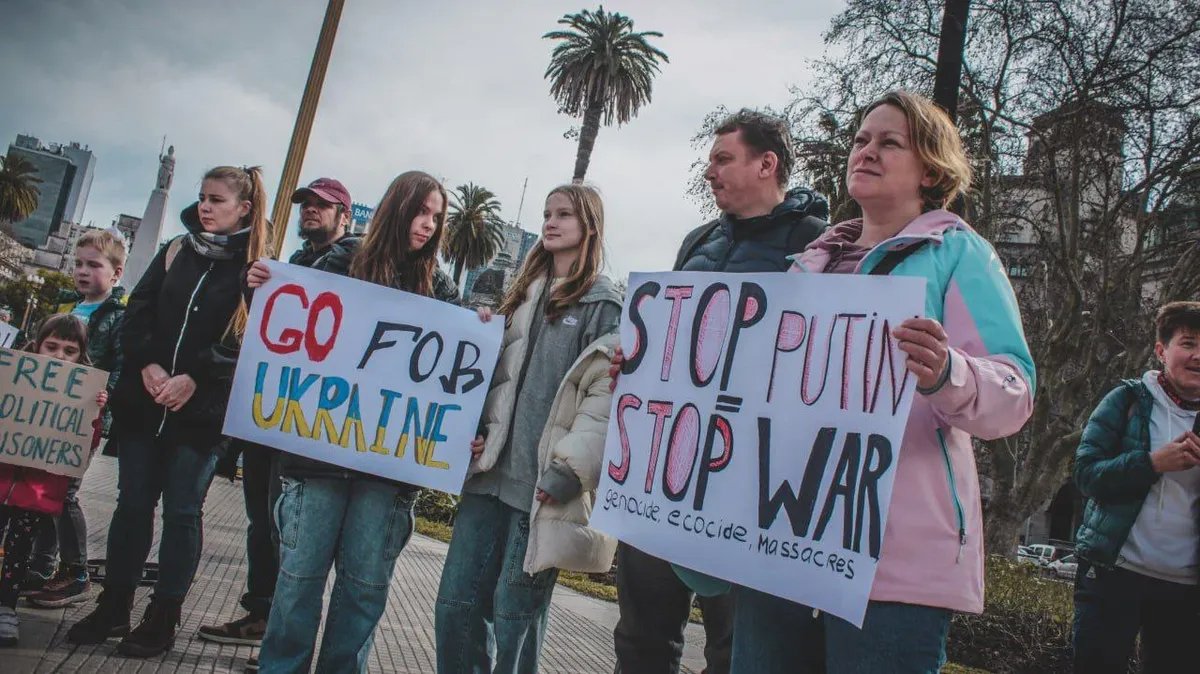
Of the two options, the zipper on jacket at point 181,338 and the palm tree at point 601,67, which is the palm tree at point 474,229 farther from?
the zipper on jacket at point 181,338

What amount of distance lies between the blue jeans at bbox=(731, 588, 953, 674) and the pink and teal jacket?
4 centimetres

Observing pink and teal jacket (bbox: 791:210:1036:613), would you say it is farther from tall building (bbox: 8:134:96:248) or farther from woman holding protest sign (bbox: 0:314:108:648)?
tall building (bbox: 8:134:96:248)

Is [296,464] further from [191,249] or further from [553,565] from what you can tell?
[191,249]

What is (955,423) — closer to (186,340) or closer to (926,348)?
(926,348)

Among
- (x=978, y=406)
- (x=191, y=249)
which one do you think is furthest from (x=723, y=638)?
(x=191, y=249)

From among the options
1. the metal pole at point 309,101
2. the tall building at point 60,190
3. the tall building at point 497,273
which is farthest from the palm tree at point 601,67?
the tall building at point 60,190

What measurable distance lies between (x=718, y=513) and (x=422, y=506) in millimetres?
12352

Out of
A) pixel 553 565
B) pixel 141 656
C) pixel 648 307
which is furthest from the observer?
pixel 141 656

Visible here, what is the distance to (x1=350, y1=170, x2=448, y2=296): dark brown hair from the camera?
3.25 meters

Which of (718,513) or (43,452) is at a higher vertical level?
(718,513)

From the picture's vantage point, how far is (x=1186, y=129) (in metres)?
13.8

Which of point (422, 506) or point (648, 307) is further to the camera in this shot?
point (422, 506)

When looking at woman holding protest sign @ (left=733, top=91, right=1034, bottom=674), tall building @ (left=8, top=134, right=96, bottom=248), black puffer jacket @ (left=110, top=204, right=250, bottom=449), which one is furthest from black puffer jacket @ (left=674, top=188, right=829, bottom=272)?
tall building @ (left=8, top=134, right=96, bottom=248)

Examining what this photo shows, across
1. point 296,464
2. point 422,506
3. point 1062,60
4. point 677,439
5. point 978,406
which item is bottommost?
point 422,506
